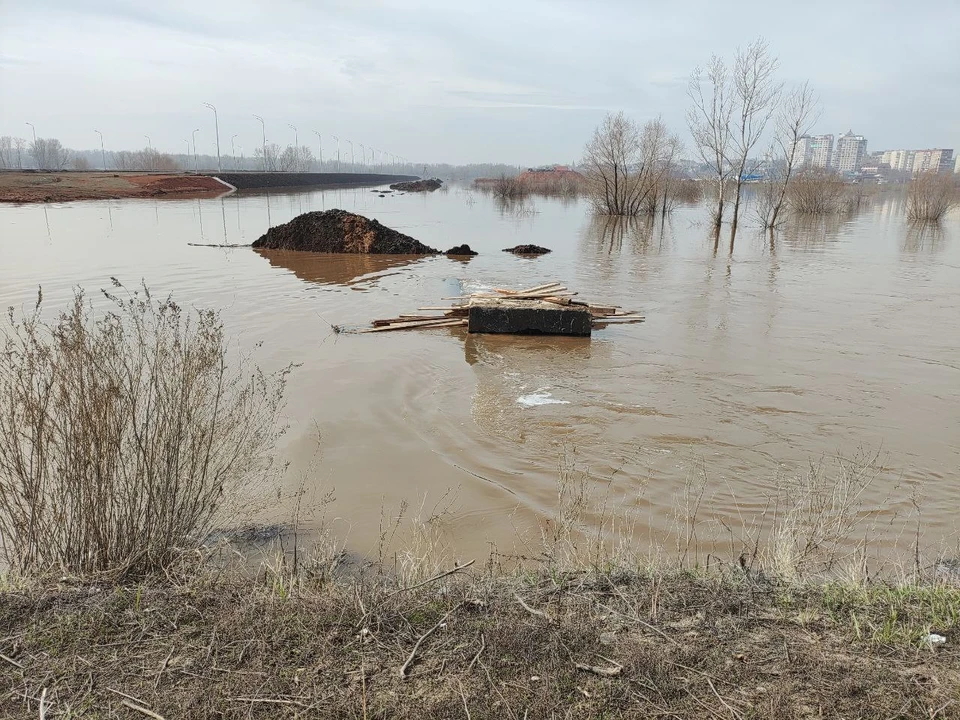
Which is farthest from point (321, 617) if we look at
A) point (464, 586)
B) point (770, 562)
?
point (770, 562)

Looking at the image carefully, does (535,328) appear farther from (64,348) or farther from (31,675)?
(31,675)

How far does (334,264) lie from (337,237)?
277 centimetres

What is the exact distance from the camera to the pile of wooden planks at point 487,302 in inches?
476

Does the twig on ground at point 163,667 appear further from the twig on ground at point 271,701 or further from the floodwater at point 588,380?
the floodwater at point 588,380

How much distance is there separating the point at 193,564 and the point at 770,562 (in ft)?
12.1

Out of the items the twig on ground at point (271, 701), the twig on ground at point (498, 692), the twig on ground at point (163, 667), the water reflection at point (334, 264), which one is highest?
the twig on ground at point (498, 692)

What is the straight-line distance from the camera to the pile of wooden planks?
1209 centimetres

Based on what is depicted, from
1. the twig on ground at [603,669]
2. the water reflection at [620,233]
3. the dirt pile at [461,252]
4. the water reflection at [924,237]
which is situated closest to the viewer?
the twig on ground at [603,669]

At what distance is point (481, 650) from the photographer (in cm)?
300

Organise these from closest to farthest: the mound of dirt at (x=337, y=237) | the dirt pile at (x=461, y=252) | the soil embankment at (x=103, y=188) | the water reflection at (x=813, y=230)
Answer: the mound of dirt at (x=337, y=237)
the dirt pile at (x=461, y=252)
the water reflection at (x=813, y=230)
the soil embankment at (x=103, y=188)

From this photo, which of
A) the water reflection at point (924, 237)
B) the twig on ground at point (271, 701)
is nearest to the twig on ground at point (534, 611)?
the twig on ground at point (271, 701)

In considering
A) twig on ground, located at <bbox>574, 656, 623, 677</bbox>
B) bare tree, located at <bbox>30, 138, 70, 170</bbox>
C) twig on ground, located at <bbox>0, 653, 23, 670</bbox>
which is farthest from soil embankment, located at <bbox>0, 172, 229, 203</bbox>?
bare tree, located at <bbox>30, 138, 70, 170</bbox>

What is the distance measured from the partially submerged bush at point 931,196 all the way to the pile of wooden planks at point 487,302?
1470 inches

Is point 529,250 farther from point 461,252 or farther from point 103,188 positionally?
point 103,188
